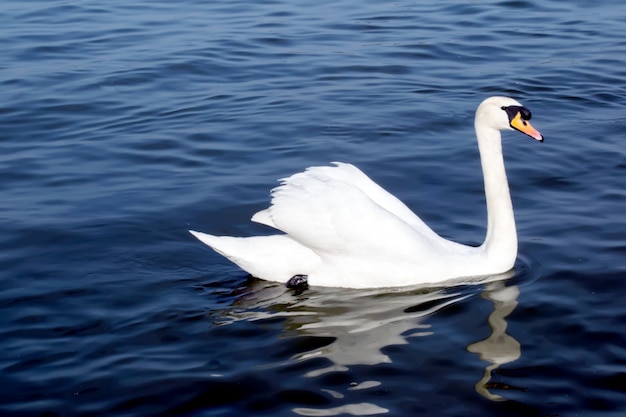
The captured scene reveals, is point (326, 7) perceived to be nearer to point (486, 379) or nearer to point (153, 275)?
point (153, 275)

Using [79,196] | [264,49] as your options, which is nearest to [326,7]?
[264,49]

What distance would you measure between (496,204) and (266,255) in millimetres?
1637

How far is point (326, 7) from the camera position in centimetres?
1747

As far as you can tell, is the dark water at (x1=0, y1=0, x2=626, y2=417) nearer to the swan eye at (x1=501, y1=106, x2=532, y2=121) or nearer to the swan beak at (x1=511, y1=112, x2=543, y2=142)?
the swan beak at (x1=511, y1=112, x2=543, y2=142)

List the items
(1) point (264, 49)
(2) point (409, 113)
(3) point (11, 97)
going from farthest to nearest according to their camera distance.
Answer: (1) point (264, 49), (3) point (11, 97), (2) point (409, 113)

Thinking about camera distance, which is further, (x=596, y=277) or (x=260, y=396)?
(x=596, y=277)

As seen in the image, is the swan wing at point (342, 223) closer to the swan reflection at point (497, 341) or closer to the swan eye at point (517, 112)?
the swan reflection at point (497, 341)

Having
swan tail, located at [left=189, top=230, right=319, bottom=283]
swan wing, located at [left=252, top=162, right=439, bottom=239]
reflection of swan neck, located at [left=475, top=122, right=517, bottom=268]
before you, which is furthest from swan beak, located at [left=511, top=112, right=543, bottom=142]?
swan tail, located at [left=189, top=230, right=319, bottom=283]

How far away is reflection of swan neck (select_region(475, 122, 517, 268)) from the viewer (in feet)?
25.5

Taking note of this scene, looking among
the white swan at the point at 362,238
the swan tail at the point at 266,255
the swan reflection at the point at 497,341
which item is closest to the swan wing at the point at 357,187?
the white swan at the point at 362,238

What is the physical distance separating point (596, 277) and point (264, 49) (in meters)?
8.24

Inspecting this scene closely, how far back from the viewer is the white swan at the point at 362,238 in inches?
293

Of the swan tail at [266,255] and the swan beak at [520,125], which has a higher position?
the swan beak at [520,125]

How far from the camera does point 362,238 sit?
7.44 meters
